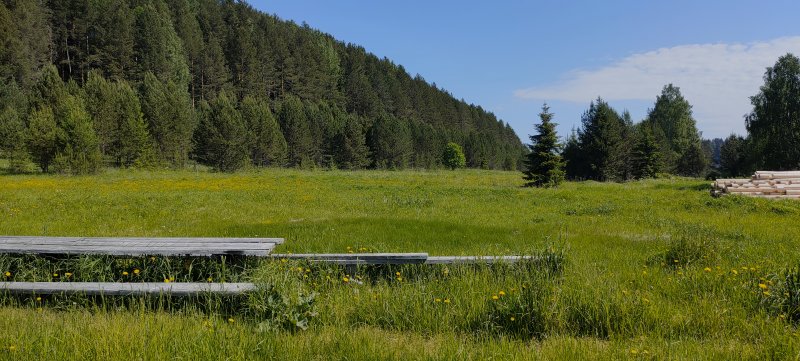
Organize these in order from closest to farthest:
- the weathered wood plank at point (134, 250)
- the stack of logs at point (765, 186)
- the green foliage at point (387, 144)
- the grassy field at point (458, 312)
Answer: the grassy field at point (458, 312) < the weathered wood plank at point (134, 250) < the stack of logs at point (765, 186) < the green foliage at point (387, 144)

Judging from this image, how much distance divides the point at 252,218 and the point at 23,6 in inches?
2978

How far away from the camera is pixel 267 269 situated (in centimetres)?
534

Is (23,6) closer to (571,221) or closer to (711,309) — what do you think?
(571,221)

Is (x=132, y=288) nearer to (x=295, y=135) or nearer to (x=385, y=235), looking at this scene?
(x=385, y=235)

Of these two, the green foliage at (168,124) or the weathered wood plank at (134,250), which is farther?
the green foliage at (168,124)

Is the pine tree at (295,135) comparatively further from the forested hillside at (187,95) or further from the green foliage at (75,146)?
the green foliage at (75,146)

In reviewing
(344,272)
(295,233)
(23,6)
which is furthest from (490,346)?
(23,6)

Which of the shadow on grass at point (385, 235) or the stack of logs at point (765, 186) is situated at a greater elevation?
the stack of logs at point (765, 186)

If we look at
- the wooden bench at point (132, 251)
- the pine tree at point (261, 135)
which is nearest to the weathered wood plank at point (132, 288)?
the wooden bench at point (132, 251)

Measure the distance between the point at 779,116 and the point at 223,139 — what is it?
201 ft

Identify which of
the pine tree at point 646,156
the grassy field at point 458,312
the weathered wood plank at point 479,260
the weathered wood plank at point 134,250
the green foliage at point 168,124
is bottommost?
the grassy field at point 458,312

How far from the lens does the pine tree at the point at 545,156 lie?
36094 mm

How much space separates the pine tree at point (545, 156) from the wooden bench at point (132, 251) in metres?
32.7

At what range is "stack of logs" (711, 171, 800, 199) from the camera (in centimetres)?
1962
